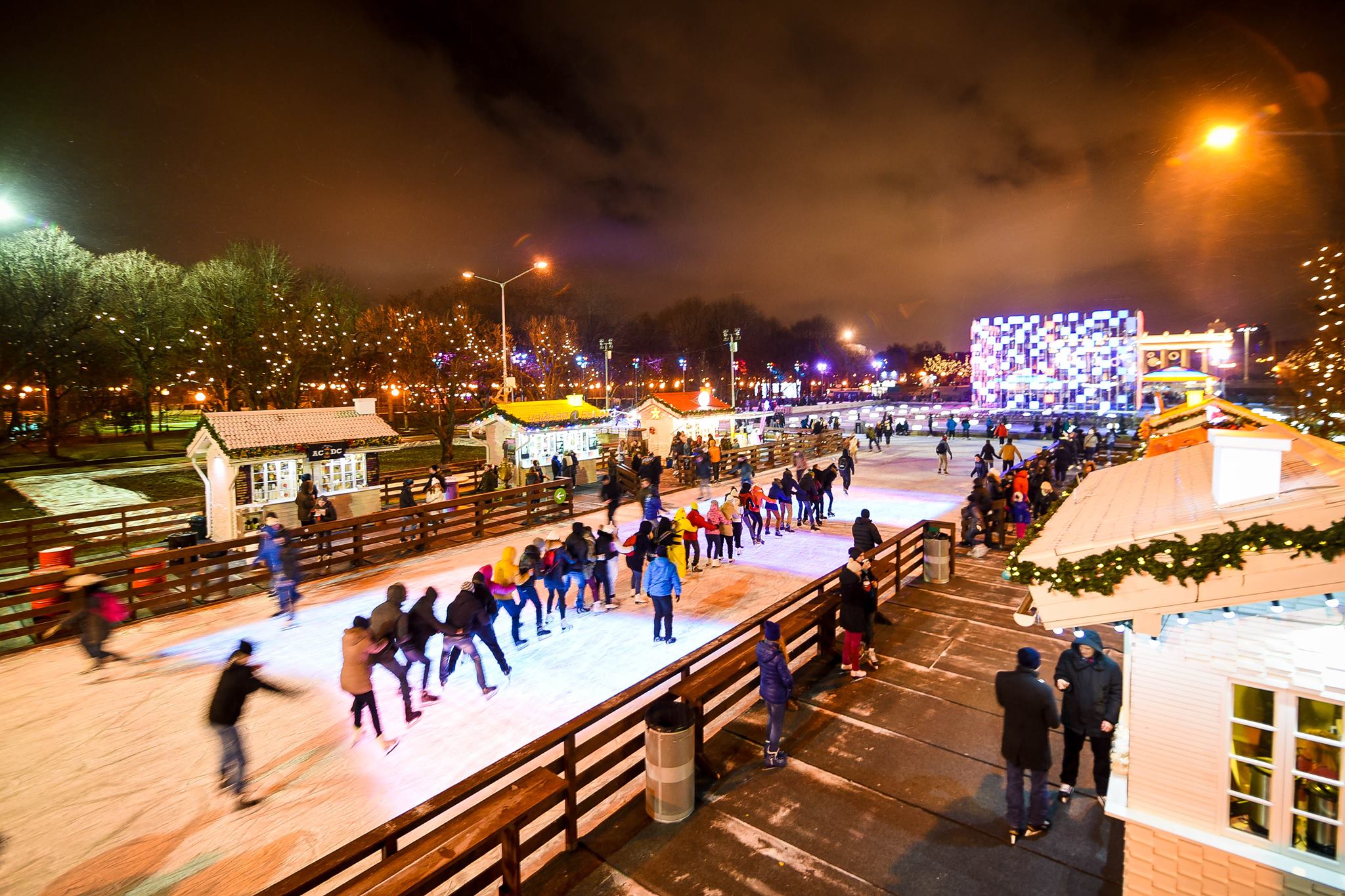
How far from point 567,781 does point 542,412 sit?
1745 cm

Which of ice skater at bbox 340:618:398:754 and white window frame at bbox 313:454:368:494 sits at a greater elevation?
white window frame at bbox 313:454:368:494

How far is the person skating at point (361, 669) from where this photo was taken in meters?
5.94

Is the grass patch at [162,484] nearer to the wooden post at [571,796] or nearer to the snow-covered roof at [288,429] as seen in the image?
the snow-covered roof at [288,429]

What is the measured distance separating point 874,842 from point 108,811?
6.55 m

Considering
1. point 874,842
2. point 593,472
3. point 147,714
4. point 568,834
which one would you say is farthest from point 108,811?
point 593,472

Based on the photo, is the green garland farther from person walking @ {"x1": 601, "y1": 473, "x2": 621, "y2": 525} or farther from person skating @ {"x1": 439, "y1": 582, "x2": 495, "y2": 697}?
person walking @ {"x1": 601, "y1": 473, "x2": 621, "y2": 525}

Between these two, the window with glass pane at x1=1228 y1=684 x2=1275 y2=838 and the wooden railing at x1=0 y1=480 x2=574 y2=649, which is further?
the wooden railing at x1=0 y1=480 x2=574 y2=649

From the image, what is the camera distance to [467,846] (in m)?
3.59

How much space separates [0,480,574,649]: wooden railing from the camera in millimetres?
9086

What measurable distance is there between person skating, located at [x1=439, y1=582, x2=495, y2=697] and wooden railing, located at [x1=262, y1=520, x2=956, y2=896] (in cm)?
141

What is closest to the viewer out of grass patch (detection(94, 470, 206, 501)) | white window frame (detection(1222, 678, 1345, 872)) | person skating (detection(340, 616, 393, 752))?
white window frame (detection(1222, 678, 1345, 872))

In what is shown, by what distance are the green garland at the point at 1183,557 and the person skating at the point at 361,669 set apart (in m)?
5.78

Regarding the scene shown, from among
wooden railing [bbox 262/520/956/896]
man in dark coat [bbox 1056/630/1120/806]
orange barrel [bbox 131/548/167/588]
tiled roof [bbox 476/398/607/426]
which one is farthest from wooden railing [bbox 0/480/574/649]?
man in dark coat [bbox 1056/630/1120/806]

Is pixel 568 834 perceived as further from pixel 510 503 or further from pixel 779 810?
pixel 510 503
